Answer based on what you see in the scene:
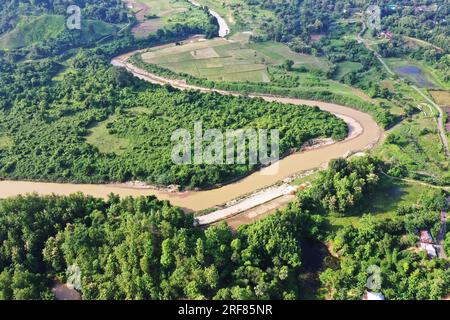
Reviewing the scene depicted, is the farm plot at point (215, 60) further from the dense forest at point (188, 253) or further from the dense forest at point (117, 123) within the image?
the dense forest at point (188, 253)

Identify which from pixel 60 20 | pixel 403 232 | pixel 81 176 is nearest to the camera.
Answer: pixel 403 232

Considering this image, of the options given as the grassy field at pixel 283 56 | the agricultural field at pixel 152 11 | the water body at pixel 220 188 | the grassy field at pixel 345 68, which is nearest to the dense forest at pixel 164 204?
the grassy field at pixel 345 68

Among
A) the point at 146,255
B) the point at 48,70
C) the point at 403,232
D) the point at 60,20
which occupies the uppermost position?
the point at 60,20

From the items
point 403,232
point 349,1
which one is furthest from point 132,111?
point 349,1

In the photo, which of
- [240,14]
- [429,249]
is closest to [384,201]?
[429,249]

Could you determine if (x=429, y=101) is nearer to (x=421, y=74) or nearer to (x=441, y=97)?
(x=441, y=97)

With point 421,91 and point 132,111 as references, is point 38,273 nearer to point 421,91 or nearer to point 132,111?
point 132,111

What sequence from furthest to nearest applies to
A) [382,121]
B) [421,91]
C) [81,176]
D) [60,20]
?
[60,20] → [421,91] → [382,121] → [81,176]
